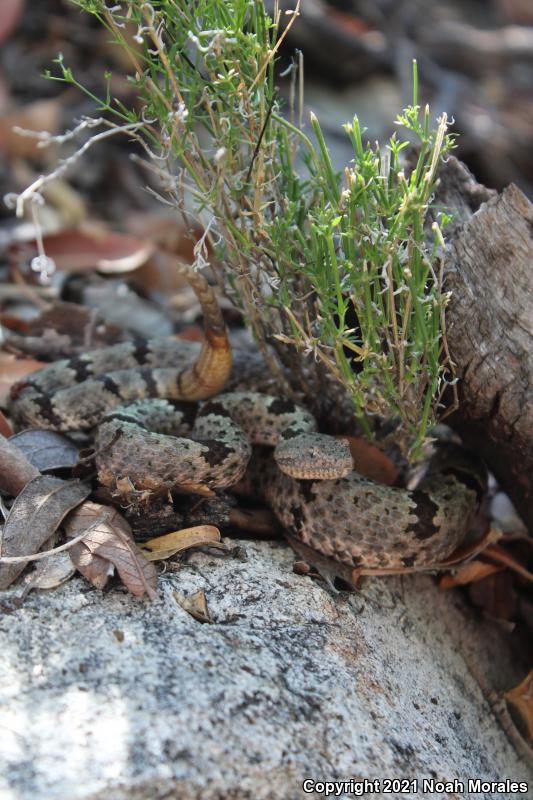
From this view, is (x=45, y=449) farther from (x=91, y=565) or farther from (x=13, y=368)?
(x=13, y=368)

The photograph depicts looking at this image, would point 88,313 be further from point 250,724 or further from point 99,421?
point 250,724

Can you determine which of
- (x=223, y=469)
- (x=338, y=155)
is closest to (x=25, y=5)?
(x=338, y=155)

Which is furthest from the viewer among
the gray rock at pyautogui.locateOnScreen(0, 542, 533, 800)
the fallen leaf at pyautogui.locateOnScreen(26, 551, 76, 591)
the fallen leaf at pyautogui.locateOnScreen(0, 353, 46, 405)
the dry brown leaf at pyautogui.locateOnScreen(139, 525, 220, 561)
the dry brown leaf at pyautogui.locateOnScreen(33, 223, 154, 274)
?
the dry brown leaf at pyautogui.locateOnScreen(33, 223, 154, 274)

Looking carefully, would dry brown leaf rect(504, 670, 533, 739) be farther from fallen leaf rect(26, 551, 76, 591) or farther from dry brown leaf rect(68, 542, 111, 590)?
fallen leaf rect(26, 551, 76, 591)

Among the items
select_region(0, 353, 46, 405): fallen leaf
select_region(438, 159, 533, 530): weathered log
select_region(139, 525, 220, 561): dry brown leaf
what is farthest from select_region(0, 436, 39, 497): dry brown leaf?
select_region(438, 159, 533, 530): weathered log

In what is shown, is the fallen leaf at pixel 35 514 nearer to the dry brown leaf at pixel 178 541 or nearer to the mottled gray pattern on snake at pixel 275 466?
the mottled gray pattern on snake at pixel 275 466

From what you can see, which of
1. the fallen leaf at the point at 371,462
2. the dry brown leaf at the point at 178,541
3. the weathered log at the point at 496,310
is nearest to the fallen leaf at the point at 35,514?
the dry brown leaf at the point at 178,541
